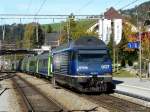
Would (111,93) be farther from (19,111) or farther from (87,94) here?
(19,111)

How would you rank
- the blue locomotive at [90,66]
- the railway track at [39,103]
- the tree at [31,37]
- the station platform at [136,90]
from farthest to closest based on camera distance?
the tree at [31,37] → the blue locomotive at [90,66] → the station platform at [136,90] → the railway track at [39,103]

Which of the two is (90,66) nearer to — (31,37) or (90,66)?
(90,66)

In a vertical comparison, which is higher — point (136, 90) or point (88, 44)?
point (88, 44)

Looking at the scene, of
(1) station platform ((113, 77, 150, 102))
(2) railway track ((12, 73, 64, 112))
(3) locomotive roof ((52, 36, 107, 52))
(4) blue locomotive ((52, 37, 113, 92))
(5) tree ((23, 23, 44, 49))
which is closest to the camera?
(2) railway track ((12, 73, 64, 112))

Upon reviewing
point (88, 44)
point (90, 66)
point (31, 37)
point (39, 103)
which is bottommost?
point (39, 103)

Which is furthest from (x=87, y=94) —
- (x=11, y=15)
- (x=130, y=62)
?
(x=130, y=62)

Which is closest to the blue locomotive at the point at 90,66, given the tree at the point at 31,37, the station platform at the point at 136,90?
the station platform at the point at 136,90

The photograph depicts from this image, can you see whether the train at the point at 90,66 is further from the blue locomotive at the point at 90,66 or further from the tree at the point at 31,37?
the tree at the point at 31,37

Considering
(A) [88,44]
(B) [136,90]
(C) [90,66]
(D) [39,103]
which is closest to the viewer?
(D) [39,103]

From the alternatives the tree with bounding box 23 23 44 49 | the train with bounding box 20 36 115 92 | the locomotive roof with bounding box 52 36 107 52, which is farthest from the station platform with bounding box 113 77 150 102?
the tree with bounding box 23 23 44 49

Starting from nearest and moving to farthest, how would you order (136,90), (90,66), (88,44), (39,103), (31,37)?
1. (39,103)
2. (90,66)
3. (88,44)
4. (136,90)
5. (31,37)

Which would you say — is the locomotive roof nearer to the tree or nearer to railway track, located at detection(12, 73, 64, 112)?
railway track, located at detection(12, 73, 64, 112)

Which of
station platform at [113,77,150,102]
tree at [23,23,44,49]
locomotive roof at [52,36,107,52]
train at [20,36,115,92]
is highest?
tree at [23,23,44,49]

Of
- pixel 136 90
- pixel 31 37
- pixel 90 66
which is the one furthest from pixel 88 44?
pixel 31 37
